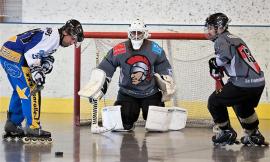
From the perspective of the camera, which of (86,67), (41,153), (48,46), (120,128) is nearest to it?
(41,153)

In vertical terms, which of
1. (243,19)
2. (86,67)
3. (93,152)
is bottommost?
(93,152)

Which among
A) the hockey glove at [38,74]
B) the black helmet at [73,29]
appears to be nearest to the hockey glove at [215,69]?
the black helmet at [73,29]

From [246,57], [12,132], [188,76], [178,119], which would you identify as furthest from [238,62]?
[188,76]

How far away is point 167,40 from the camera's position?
27.4ft

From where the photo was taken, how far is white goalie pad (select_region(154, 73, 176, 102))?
22.9 ft

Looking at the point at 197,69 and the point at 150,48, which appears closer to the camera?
the point at 150,48

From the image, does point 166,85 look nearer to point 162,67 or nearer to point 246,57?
point 162,67

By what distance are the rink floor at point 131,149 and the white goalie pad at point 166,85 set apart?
1.25ft

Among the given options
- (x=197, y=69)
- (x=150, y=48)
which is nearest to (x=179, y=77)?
(x=197, y=69)

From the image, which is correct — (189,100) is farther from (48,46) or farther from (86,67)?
(48,46)

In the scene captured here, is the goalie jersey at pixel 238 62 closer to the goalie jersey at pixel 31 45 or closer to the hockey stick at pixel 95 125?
the goalie jersey at pixel 31 45

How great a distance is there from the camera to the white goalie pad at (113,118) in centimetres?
698

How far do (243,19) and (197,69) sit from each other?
1187 mm

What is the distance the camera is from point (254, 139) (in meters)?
5.94
